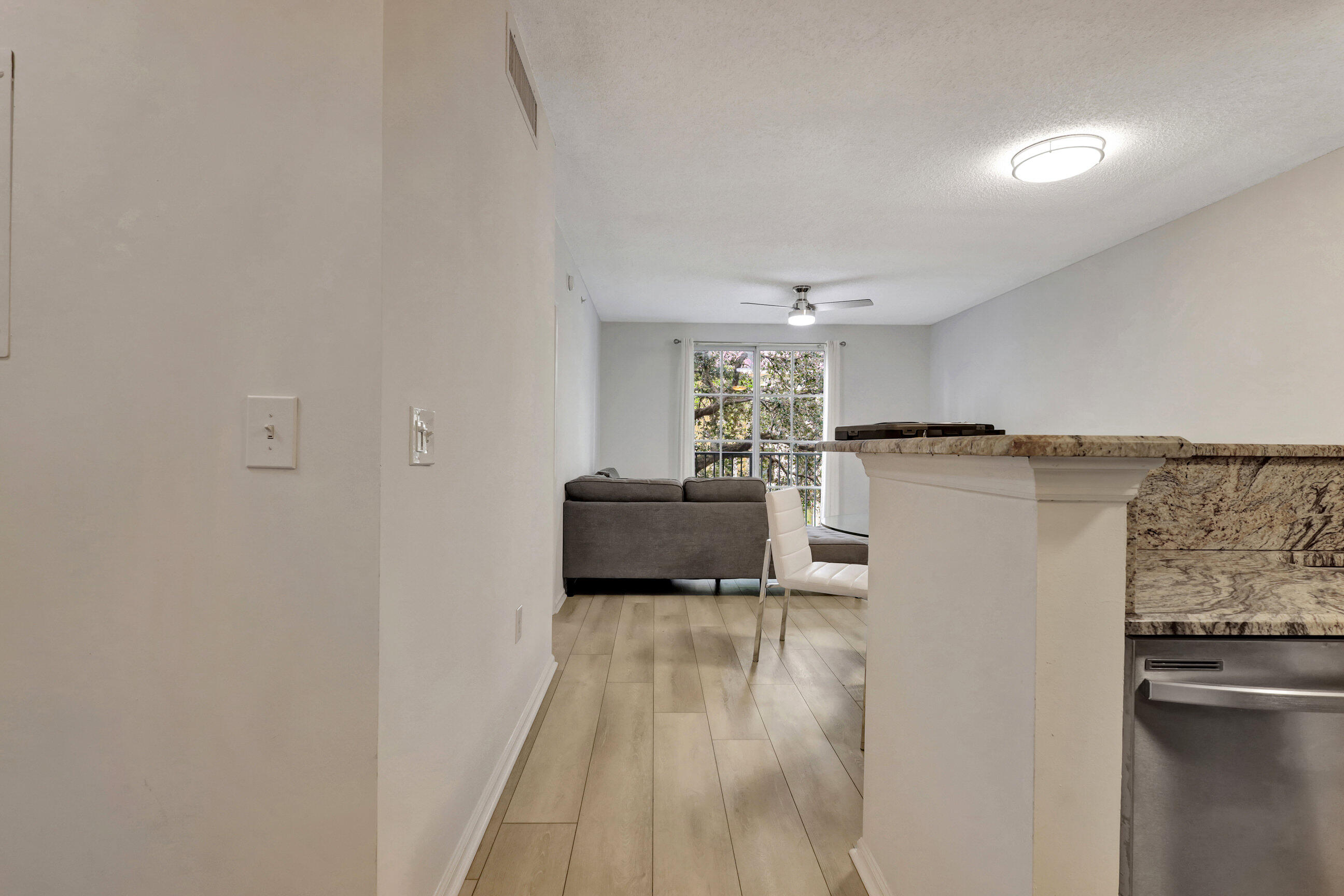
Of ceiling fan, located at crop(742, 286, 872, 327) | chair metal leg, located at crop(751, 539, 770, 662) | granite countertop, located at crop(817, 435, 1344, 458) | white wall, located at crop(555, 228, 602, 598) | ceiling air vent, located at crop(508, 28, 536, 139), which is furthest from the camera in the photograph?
ceiling fan, located at crop(742, 286, 872, 327)

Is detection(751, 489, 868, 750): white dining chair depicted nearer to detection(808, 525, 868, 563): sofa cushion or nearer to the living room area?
the living room area

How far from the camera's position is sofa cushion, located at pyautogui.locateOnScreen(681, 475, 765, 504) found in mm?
4406

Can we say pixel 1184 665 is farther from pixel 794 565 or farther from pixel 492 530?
pixel 794 565

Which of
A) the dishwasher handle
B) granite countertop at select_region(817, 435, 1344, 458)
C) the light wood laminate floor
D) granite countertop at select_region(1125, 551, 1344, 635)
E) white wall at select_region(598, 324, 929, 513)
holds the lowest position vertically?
the light wood laminate floor

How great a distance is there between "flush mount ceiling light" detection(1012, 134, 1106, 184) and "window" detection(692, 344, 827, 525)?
424 centimetres

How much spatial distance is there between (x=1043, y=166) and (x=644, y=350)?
475 centimetres

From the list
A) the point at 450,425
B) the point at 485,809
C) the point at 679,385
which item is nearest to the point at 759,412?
the point at 679,385

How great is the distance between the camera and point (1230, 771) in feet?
2.85

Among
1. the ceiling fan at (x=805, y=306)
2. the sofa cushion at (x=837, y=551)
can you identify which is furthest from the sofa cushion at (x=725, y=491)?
the ceiling fan at (x=805, y=306)

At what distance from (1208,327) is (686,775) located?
12.7 feet

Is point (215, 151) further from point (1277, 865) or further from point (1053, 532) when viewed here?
point (1277, 865)

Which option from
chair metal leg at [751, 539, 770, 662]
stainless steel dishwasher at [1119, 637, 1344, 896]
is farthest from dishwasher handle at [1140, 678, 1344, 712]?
chair metal leg at [751, 539, 770, 662]

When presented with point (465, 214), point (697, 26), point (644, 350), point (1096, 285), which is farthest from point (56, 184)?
point (644, 350)

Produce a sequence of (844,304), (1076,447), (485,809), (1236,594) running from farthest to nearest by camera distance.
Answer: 1. (844,304)
2. (485,809)
3. (1236,594)
4. (1076,447)
